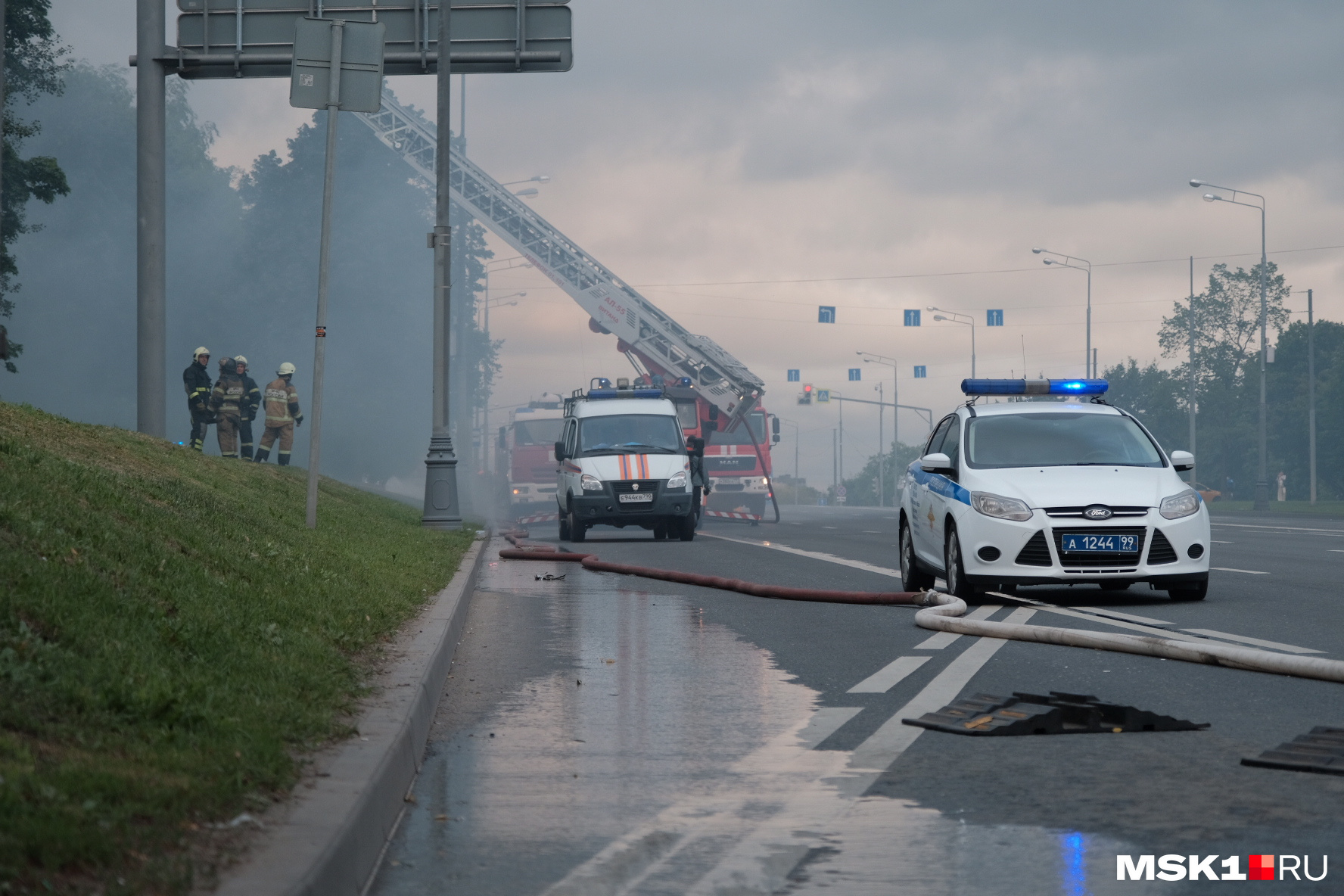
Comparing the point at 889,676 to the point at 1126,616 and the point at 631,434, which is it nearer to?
the point at 1126,616

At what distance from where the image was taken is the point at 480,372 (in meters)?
84.0

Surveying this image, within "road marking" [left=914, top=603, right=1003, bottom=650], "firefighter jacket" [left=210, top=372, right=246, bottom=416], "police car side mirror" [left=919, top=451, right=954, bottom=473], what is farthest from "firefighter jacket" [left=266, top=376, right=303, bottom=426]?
"road marking" [left=914, top=603, right=1003, bottom=650]

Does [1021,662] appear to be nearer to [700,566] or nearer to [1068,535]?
[1068,535]

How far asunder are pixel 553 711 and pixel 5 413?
875 centimetres

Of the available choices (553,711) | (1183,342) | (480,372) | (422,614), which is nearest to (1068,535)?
(422,614)

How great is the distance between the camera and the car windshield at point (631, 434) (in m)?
25.7

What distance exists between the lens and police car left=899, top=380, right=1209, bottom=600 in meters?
12.5

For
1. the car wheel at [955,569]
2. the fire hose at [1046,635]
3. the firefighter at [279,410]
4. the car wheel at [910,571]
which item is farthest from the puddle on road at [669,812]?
the firefighter at [279,410]

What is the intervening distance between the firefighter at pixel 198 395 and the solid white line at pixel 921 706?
19.3m

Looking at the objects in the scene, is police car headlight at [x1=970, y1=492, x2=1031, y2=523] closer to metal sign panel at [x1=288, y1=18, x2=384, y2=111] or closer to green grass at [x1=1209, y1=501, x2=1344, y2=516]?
metal sign panel at [x1=288, y1=18, x2=384, y2=111]

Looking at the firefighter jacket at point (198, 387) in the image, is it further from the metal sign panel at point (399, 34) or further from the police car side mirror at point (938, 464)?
the police car side mirror at point (938, 464)

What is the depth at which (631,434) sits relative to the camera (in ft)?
85.3

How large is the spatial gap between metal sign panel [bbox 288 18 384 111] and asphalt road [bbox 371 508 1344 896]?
5.61 m

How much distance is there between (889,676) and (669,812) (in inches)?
138
